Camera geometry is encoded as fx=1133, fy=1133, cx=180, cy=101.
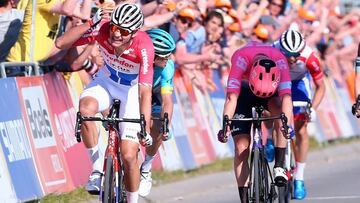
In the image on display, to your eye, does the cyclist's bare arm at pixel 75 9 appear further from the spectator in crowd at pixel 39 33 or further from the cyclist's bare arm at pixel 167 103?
the cyclist's bare arm at pixel 167 103

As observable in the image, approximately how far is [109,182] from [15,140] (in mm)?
2578

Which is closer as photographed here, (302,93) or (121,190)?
(121,190)

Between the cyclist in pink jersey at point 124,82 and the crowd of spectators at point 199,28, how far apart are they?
52 centimetres

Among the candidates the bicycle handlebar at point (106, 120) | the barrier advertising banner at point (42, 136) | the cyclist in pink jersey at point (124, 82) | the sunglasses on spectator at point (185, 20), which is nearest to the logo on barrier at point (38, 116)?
the barrier advertising banner at point (42, 136)

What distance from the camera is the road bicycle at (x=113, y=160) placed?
1013 cm

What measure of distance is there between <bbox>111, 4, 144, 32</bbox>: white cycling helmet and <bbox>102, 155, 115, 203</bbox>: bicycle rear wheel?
3.94 ft

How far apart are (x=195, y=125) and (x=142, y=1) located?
7.26 ft

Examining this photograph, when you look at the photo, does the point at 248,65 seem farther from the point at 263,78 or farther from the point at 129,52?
the point at 129,52

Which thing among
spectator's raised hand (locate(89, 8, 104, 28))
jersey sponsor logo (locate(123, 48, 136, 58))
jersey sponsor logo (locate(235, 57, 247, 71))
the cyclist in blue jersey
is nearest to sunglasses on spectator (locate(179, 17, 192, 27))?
the cyclist in blue jersey

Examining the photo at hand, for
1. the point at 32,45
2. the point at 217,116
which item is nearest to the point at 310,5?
the point at 217,116

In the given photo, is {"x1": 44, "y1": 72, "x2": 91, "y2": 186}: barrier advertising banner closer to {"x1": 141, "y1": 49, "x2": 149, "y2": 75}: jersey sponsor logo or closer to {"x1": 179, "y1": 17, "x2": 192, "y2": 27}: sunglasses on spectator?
{"x1": 141, "y1": 49, "x2": 149, "y2": 75}: jersey sponsor logo

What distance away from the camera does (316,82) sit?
14336mm

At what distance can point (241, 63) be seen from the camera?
458 inches

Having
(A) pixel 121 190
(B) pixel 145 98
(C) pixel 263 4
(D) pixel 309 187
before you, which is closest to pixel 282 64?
(B) pixel 145 98
